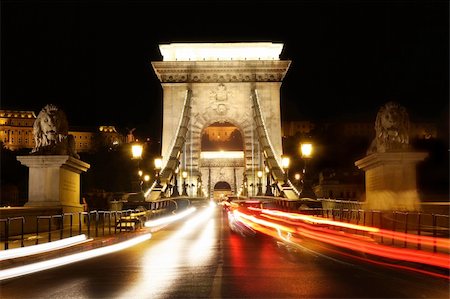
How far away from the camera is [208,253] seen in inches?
680

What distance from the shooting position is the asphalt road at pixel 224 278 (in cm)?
1034

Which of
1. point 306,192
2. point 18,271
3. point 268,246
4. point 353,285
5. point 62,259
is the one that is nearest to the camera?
point 353,285

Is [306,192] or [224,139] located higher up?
[224,139]

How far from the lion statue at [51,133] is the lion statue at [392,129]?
11.0 metres

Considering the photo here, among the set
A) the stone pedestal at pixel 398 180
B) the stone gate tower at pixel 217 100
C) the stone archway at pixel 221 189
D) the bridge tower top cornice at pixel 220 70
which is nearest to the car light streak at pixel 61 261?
the stone pedestal at pixel 398 180

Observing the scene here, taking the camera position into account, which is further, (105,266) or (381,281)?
(105,266)

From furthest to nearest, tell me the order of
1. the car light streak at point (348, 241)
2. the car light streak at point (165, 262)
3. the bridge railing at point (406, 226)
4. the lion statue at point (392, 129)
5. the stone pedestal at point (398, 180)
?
the lion statue at point (392, 129) → the stone pedestal at point (398, 180) → the bridge railing at point (406, 226) → the car light streak at point (348, 241) → the car light streak at point (165, 262)

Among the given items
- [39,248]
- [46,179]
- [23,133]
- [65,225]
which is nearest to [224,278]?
[39,248]

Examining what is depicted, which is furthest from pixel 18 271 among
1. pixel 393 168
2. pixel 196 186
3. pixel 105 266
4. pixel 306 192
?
pixel 196 186

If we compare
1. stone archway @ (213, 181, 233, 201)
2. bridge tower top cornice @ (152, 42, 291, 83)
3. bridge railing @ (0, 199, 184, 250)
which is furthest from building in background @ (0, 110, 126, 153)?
bridge railing @ (0, 199, 184, 250)

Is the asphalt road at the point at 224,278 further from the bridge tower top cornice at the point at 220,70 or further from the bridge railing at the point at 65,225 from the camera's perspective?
the bridge tower top cornice at the point at 220,70

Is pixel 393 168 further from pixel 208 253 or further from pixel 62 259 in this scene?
pixel 62 259

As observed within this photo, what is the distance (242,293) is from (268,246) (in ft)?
30.1

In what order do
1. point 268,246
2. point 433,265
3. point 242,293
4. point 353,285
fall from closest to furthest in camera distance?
point 242,293
point 353,285
point 433,265
point 268,246
